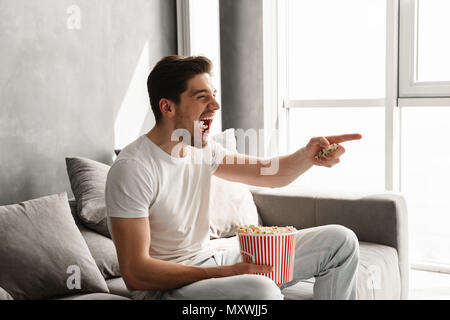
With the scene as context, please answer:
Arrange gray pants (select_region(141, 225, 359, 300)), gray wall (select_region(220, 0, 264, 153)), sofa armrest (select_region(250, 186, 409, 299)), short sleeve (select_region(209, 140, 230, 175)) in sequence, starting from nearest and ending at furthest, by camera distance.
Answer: gray pants (select_region(141, 225, 359, 300)) → short sleeve (select_region(209, 140, 230, 175)) → sofa armrest (select_region(250, 186, 409, 299)) → gray wall (select_region(220, 0, 264, 153))

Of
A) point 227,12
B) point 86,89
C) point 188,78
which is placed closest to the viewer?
point 188,78

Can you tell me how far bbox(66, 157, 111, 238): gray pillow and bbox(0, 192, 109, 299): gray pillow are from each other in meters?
0.15

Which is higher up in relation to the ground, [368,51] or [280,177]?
[368,51]

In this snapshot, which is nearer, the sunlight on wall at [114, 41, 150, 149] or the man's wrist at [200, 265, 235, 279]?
the man's wrist at [200, 265, 235, 279]

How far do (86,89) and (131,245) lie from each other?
1251 millimetres

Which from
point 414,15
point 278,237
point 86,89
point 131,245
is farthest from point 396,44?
point 131,245

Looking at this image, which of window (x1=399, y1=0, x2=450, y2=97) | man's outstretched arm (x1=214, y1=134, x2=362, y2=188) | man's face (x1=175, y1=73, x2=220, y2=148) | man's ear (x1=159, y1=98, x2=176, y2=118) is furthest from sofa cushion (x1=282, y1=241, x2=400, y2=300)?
window (x1=399, y1=0, x2=450, y2=97)

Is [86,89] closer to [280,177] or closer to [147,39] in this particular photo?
[147,39]

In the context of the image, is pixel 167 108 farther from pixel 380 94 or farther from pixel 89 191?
pixel 380 94

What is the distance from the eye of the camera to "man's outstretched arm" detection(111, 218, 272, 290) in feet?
5.09

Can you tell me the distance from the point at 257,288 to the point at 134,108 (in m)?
1.62

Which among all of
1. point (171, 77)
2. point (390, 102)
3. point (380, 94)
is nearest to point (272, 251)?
point (171, 77)

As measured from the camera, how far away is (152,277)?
156 cm

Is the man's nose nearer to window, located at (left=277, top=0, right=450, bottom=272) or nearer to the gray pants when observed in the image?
the gray pants
